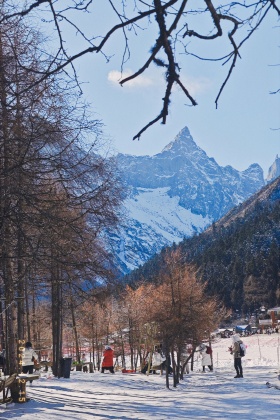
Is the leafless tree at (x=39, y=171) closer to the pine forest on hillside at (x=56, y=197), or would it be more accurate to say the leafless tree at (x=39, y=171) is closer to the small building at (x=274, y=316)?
the pine forest on hillside at (x=56, y=197)

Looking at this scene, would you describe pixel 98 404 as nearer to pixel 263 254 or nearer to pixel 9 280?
pixel 9 280

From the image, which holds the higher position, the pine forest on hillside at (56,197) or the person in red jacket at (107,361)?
the pine forest on hillside at (56,197)

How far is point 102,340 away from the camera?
44.1 m

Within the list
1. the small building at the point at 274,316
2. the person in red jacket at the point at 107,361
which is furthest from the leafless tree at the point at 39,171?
the small building at the point at 274,316

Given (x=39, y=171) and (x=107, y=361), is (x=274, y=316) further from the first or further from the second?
(x=39, y=171)

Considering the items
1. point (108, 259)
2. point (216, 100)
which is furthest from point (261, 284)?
point (216, 100)

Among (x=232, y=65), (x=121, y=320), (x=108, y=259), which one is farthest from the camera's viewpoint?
(x=121, y=320)

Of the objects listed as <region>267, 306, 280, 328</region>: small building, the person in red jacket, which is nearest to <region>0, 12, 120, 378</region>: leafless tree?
the person in red jacket

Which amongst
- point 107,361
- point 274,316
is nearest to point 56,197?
point 107,361

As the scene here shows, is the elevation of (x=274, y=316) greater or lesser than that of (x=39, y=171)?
lesser

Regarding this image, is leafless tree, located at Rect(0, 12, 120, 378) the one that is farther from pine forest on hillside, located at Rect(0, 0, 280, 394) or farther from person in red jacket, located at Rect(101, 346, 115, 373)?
person in red jacket, located at Rect(101, 346, 115, 373)

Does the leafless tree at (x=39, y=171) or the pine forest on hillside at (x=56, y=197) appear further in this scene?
the leafless tree at (x=39, y=171)

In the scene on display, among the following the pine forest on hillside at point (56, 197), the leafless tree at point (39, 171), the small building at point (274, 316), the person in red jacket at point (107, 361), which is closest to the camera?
the pine forest on hillside at point (56, 197)

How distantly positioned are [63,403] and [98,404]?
58 centimetres
